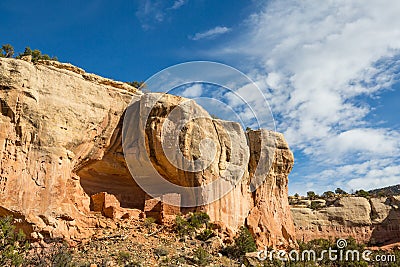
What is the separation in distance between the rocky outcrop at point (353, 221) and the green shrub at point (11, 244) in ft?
96.9

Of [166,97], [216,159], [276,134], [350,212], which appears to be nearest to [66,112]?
[166,97]

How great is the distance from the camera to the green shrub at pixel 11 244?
52.3 feet

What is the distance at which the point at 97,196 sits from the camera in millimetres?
23609

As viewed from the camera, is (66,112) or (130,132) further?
(130,132)

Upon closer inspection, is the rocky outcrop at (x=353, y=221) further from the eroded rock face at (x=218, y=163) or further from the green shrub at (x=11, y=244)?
the green shrub at (x=11, y=244)

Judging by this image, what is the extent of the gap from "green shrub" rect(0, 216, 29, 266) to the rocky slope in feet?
2.34

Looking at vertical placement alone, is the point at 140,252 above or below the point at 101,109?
below

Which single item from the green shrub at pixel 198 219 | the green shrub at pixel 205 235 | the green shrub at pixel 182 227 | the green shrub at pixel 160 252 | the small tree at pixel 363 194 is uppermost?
the small tree at pixel 363 194

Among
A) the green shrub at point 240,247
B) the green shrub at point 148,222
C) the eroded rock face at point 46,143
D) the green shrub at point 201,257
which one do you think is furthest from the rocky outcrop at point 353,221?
the eroded rock face at point 46,143

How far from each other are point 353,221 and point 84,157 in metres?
31.3

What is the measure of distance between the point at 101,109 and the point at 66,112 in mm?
2518

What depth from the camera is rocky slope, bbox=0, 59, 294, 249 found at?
1912 cm

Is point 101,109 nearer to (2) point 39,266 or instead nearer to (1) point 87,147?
(1) point 87,147

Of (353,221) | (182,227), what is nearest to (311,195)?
(353,221)
